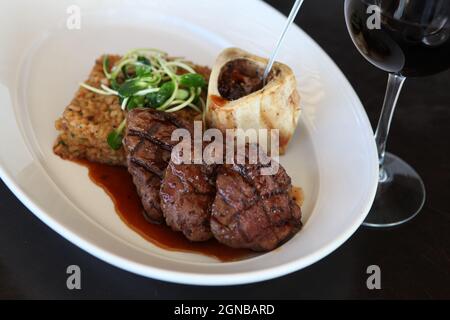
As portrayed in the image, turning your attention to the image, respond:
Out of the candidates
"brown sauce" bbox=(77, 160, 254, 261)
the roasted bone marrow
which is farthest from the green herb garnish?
the roasted bone marrow

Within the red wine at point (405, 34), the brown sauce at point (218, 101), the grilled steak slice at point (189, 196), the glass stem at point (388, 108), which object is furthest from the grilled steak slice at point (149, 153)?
the glass stem at point (388, 108)

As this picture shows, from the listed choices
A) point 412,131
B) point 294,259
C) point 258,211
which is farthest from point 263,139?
point 412,131

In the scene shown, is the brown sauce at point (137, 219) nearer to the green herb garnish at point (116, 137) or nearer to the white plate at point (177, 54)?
the white plate at point (177, 54)

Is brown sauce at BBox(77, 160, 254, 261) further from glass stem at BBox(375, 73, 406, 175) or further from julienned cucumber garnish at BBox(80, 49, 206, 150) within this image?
glass stem at BBox(375, 73, 406, 175)

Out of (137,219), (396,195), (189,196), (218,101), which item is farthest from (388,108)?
(137,219)

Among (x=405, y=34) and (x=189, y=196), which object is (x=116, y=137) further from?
(x=405, y=34)
